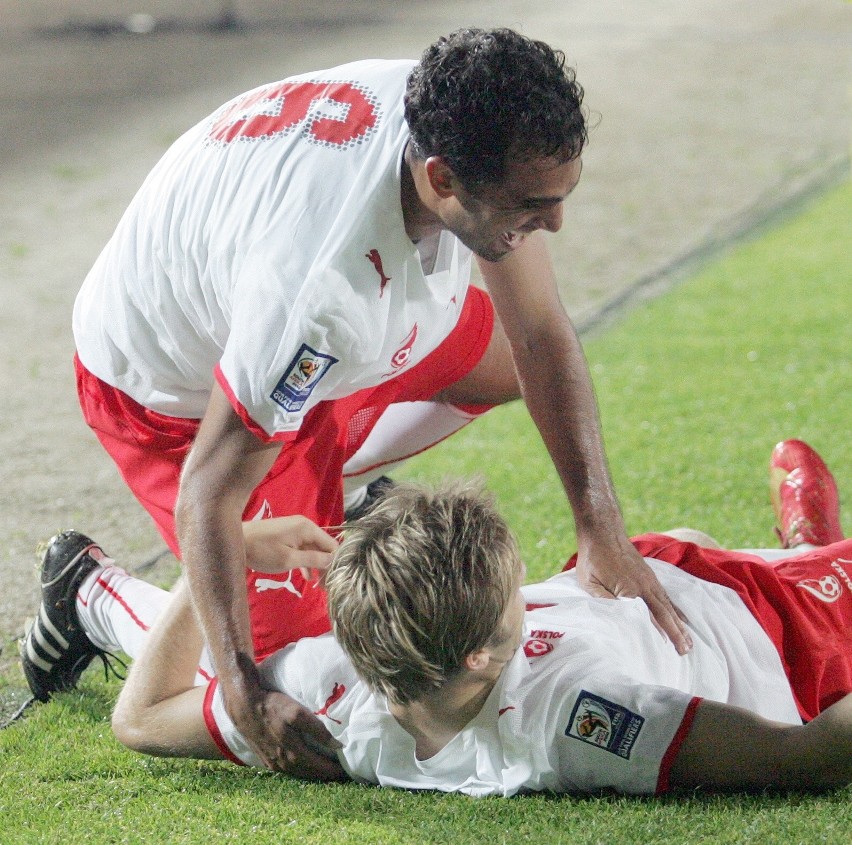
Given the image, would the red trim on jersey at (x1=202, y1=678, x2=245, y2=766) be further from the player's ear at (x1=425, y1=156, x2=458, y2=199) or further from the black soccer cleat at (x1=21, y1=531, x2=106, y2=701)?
the player's ear at (x1=425, y1=156, x2=458, y2=199)

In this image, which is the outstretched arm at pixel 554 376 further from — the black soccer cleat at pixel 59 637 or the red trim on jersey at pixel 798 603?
the black soccer cleat at pixel 59 637

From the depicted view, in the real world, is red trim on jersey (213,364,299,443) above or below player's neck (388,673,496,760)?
above

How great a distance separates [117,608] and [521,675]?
1.00 metres

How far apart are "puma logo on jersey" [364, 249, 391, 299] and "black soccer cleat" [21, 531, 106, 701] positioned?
3.43 feet

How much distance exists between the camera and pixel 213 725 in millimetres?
2170

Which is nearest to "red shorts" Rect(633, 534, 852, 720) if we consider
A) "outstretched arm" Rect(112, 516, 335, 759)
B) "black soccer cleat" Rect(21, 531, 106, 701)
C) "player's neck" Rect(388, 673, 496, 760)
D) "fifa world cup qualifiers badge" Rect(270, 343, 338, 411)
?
"player's neck" Rect(388, 673, 496, 760)

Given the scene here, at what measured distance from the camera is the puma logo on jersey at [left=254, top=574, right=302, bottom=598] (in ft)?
8.29

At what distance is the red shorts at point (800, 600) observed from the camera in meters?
2.16

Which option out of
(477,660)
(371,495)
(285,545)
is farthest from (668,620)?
(371,495)

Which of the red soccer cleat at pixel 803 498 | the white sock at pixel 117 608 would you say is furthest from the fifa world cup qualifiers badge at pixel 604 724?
the red soccer cleat at pixel 803 498

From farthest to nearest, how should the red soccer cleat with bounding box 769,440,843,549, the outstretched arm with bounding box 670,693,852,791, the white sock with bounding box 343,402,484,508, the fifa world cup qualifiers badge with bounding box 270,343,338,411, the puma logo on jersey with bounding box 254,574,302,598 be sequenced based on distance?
the white sock with bounding box 343,402,484,508
the red soccer cleat with bounding box 769,440,843,549
the puma logo on jersey with bounding box 254,574,302,598
the fifa world cup qualifiers badge with bounding box 270,343,338,411
the outstretched arm with bounding box 670,693,852,791

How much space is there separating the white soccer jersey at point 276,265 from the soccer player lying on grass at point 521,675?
0.89 feet

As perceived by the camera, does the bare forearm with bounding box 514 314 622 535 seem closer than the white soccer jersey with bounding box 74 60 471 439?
No

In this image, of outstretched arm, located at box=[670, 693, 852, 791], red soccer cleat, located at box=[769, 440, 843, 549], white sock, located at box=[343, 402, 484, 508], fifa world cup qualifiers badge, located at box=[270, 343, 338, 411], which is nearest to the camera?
outstretched arm, located at box=[670, 693, 852, 791]
